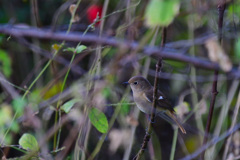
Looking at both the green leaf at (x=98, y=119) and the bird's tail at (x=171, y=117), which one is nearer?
the green leaf at (x=98, y=119)

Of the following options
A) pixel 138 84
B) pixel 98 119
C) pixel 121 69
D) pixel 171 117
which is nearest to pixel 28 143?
pixel 98 119

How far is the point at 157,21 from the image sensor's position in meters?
1.26

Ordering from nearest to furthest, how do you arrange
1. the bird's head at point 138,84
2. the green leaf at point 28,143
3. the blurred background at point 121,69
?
1. the green leaf at point 28,143
2. the blurred background at point 121,69
3. the bird's head at point 138,84

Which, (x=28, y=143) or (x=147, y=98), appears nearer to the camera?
(x=28, y=143)

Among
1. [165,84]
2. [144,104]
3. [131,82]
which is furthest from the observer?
[165,84]

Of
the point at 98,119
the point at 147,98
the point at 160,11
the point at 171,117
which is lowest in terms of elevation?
the point at 171,117

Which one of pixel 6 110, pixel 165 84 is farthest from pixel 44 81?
pixel 6 110

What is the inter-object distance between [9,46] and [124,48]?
12.4 feet

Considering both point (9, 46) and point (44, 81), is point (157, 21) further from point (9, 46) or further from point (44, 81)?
point (9, 46)

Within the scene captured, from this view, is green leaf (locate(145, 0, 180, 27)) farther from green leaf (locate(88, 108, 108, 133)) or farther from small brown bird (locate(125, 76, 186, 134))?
small brown bird (locate(125, 76, 186, 134))

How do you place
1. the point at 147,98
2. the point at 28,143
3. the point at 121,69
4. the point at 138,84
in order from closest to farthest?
the point at 28,143, the point at 121,69, the point at 147,98, the point at 138,84

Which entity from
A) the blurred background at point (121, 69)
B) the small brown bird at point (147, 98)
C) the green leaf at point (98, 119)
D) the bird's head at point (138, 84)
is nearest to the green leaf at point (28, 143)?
the green leaf at point (98, 119)

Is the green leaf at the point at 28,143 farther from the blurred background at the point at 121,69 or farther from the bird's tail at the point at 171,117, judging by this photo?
the bird's tail at the point at 171,117

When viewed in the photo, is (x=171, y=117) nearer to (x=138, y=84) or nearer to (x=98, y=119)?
(x=138, y=84)
